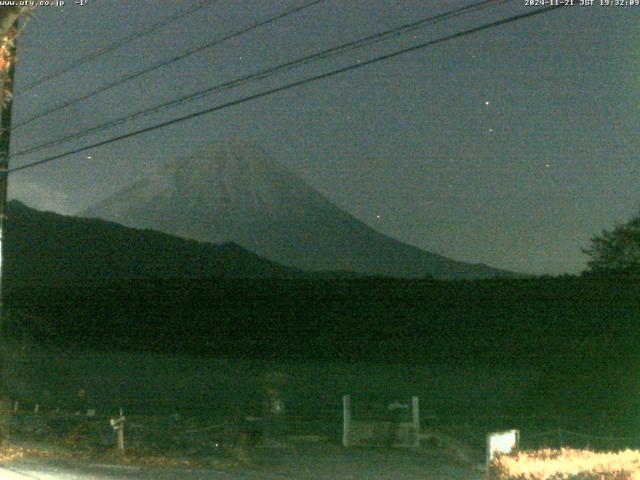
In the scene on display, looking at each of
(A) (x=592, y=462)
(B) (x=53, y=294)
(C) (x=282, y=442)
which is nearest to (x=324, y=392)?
(C) (x=282, y=442)

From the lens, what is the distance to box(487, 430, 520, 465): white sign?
1340 centimetres

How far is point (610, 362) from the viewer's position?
3181 cm

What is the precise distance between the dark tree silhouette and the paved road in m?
28.5

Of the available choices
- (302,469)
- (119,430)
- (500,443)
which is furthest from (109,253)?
(500,443)

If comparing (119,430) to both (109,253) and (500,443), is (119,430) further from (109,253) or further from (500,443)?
(109,253)

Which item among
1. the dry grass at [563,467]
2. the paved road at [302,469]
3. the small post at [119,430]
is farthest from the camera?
the small post at [119,430]

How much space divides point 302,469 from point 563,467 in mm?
7777

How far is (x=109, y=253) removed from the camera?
104 m

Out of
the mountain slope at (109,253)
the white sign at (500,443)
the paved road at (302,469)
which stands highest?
the mountain slope at (109,253)

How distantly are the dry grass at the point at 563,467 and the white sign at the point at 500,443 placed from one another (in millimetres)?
350

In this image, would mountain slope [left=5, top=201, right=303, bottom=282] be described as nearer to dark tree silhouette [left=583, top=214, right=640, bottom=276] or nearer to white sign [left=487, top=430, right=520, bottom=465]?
dark tree silhouette [left=583, top=214, right=640, bottom=276]

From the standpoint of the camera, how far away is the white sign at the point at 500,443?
13398 millimetres

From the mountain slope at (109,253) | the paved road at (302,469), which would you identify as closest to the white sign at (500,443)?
the paved road at (302,469)

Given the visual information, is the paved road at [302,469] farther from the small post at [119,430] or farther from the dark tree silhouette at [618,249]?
the dark tree silhouette at [618,249]
